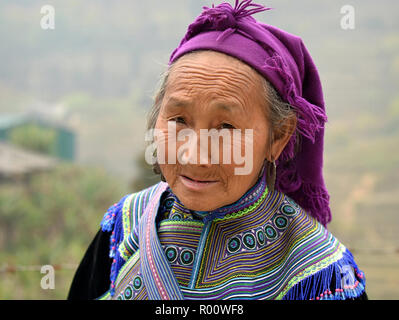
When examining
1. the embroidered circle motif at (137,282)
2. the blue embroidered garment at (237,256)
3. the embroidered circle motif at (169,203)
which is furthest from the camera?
the embroidered circle motif at (169,203)

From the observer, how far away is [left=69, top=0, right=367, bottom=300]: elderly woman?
1555 mm

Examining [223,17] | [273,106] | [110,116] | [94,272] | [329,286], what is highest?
[223,17]

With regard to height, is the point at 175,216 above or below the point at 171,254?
above

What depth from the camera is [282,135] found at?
5.71 feet

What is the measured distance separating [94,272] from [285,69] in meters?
1.22

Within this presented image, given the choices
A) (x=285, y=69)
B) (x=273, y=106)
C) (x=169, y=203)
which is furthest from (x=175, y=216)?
(x=285, y=69)

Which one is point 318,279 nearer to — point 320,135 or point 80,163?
point 320,135

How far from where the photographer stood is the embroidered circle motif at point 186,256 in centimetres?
175

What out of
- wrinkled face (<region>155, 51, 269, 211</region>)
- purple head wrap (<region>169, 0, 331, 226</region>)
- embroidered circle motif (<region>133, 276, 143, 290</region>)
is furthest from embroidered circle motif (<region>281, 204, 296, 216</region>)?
embroidered circle motif (<region>133, 276, 143, 290</region>)

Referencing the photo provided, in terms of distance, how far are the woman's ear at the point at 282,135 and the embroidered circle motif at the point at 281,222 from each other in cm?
24

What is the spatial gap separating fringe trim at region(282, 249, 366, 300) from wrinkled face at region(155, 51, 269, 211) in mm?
413

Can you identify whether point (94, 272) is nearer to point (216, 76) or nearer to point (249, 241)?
point (249, 241)

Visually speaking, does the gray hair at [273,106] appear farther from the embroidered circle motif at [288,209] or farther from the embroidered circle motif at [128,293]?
the embroidered circle motif at [128,293]

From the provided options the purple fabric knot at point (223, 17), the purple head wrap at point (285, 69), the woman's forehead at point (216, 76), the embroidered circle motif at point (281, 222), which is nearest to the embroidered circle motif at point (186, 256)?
the embroidered circle motif at point (281, 222)
